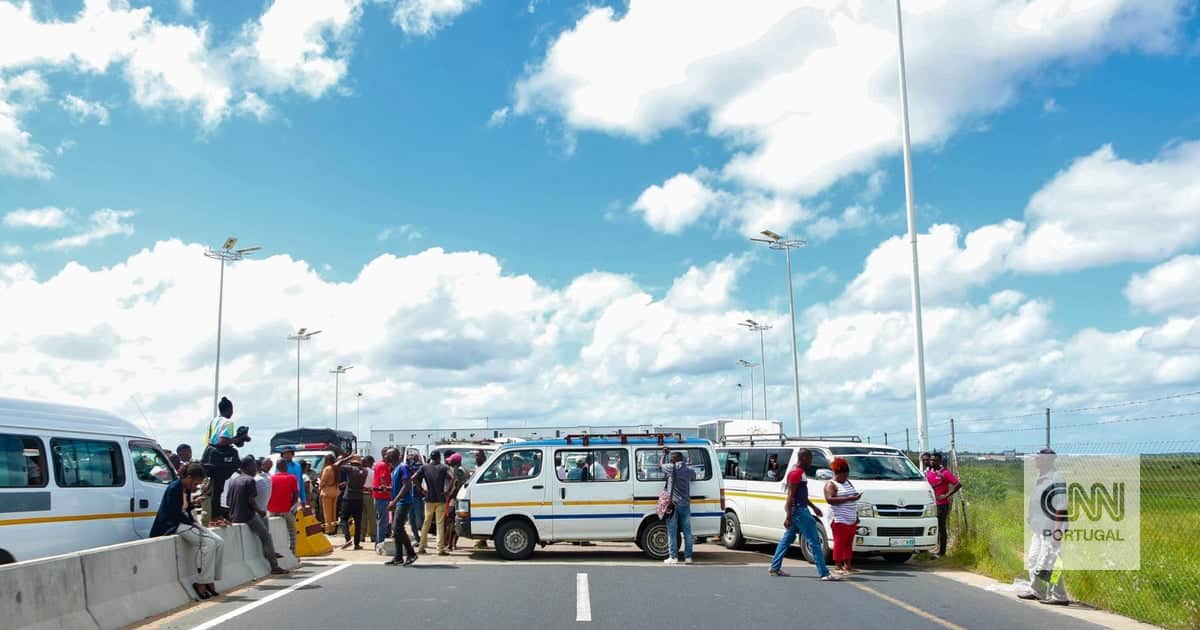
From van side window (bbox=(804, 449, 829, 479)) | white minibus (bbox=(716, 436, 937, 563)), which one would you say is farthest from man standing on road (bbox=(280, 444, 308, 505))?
van side window (bbox=(804, 449, 829, 479))

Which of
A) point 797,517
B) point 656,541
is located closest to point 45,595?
point 797,517

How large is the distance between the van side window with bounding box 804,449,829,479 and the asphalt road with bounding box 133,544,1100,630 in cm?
190

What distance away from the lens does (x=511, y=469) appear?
16.7 m

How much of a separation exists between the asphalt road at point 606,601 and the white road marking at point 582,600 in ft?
0.07

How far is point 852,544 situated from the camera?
1470 cm

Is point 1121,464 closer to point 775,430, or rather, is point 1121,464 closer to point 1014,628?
point 1014,628

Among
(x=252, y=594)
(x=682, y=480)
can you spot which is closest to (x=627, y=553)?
(x=682, y=480)

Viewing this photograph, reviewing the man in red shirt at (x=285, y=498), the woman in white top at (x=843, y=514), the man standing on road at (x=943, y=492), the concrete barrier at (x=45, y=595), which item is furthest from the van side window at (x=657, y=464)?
the concrete barrier at (x=45, y=595)

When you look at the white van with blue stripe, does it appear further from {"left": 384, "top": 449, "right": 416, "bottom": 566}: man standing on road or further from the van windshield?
the van windshield

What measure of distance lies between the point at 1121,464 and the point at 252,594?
1067 centimetres

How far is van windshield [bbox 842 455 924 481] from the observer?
16.2m

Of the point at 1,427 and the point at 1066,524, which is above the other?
the point at 1,427

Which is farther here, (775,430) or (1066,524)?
(775,430)

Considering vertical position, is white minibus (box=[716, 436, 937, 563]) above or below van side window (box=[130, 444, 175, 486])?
below
